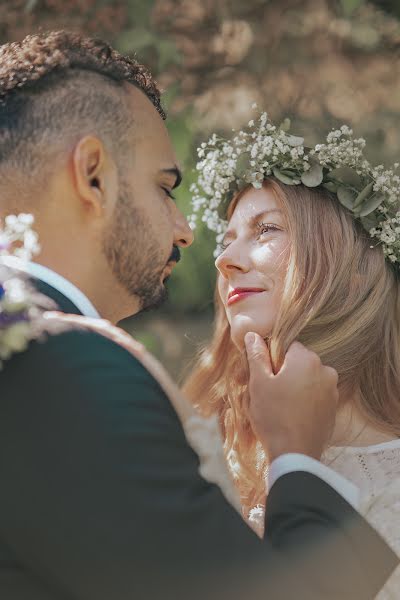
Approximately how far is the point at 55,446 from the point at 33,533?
0.17 m

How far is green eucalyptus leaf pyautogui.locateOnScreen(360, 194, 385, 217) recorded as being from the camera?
11.8ft

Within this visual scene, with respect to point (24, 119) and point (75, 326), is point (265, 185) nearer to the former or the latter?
point (24, 119)

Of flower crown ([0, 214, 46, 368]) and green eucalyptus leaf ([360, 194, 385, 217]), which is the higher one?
flower crown ([0, 214, 46, 368])

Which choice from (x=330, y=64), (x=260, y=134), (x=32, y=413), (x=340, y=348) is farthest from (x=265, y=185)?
(x=32, y=413)

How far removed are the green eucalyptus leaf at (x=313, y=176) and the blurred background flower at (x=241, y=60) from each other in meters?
1.34

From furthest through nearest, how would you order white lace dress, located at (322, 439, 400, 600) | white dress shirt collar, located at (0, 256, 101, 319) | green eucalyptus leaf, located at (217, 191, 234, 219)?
1. green eucalyptus leaf, located at (217, 191, 234, 219)
2. white lace dress, located at (322, 439, 400, 600)
3. white dress shirt collar, located at (0, 256, 101, 319)

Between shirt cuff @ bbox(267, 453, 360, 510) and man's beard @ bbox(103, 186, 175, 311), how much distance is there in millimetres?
678

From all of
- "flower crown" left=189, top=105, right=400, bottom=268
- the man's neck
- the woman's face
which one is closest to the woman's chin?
the woman's face

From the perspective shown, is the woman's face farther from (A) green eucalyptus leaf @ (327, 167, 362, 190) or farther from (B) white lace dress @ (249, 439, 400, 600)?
(B) white lace dress @ (249, 439, 400, 600)

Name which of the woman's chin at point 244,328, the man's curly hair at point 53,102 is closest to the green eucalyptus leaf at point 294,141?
the woman's chin at point 244,328

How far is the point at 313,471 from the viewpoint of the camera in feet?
6.68

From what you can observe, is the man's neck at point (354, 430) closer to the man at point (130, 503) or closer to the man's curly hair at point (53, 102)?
the man at point (130, 503)

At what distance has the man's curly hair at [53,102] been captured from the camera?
2492 millimetres

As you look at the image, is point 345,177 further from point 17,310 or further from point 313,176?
point 17,310
